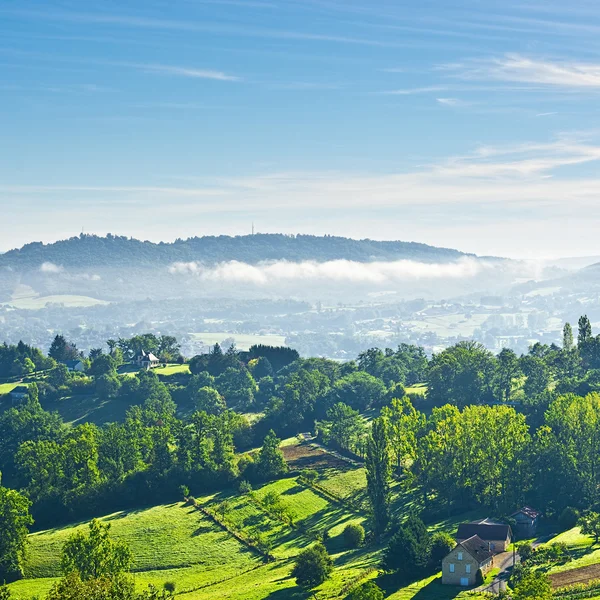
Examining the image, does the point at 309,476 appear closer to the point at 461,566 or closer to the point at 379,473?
the point at 379,473

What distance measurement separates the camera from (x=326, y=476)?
433ft

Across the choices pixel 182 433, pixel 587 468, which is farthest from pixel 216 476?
pixel 587 468

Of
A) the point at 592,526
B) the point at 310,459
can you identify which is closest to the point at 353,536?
the point at 592,526

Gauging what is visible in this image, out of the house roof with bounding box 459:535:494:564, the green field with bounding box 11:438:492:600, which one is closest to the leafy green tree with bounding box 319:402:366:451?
the green field with bounding box 11:438:492:600

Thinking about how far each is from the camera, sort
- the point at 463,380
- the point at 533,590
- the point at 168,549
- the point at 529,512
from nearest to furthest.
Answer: the point at 533,590
the point at 529,512
the point at 168,549
the point at 463,380

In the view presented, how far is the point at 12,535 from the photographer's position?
4090 inches

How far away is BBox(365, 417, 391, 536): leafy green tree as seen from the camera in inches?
4316

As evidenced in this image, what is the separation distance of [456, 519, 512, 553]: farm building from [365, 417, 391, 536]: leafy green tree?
12.2m

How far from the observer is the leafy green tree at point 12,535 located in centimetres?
10250

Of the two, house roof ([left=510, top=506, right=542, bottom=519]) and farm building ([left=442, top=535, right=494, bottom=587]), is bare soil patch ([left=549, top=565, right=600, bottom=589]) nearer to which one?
farm building ([left=442, top=535, right=494, bottom=587])

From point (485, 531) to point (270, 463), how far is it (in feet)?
140

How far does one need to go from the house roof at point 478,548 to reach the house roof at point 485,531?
9.61 ft

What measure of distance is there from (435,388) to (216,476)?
50701 millimetres

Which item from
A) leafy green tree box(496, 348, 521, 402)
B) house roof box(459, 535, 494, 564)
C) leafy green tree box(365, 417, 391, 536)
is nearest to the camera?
house roof box(459, 535, 494, 564)
